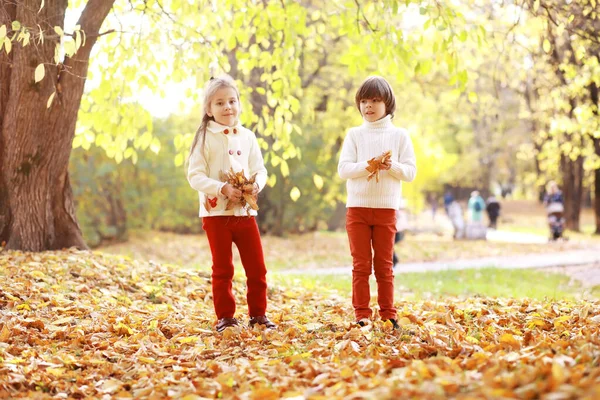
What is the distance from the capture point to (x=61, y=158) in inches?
287

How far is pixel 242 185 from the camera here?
4.57 meters

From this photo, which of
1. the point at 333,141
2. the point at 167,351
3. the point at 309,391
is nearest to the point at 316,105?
the point at 333,141

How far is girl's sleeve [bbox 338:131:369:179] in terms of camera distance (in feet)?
15.2

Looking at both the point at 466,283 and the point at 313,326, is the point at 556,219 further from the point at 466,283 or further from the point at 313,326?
the point at 313,326

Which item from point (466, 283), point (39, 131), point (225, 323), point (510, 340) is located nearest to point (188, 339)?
point (225, 323)

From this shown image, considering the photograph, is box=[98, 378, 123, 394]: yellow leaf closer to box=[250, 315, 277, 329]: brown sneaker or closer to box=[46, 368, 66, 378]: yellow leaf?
box=[46, 368, 66, 378]: yellow leaf

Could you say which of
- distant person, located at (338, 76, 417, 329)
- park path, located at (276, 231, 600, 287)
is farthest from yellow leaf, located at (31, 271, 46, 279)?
park path, located at (276, 231, 600, 287)

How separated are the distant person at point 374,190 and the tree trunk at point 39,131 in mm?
3318

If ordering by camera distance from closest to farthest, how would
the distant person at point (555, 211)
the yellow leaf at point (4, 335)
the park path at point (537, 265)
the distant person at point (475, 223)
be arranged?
1. the yellow leaf at point (4, 335)
2. the park path at point (537, 265)
3. the distant person at point (555, 211)
4. the distant person at point (475, 223)

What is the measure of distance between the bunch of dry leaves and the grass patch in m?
3.38

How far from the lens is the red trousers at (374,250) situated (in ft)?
15.4

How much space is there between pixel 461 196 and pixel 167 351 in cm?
4974

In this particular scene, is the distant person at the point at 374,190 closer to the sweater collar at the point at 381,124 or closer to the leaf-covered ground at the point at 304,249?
the sweater collar at the point at 381,124

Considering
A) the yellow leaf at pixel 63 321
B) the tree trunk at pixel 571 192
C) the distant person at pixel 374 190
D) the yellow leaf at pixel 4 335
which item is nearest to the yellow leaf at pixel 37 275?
the yellow leaf at pixel 63 321
